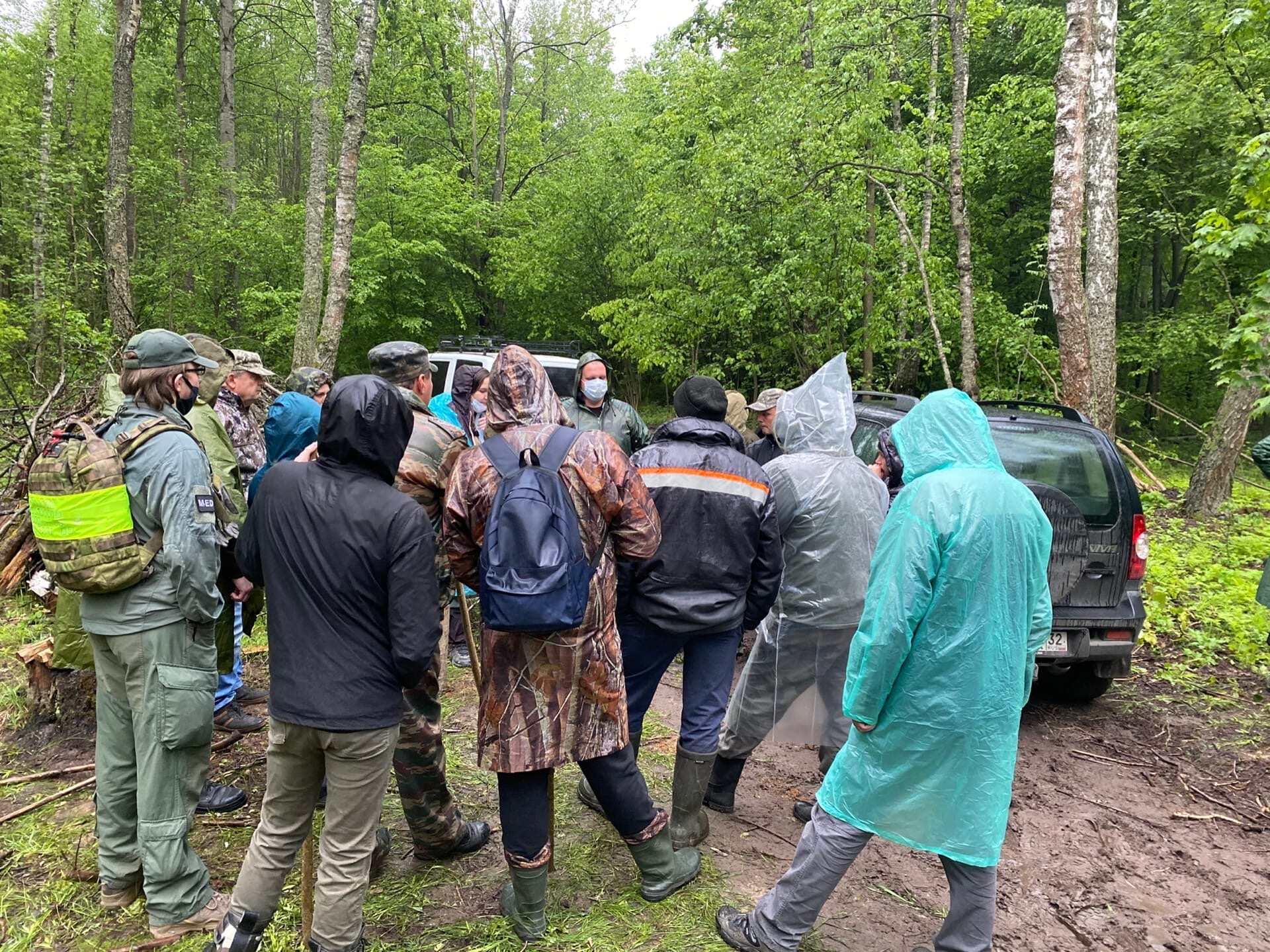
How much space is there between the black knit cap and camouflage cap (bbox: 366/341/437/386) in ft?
3.91

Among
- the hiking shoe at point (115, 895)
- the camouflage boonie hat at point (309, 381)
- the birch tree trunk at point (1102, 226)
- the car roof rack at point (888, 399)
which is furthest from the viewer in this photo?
the birch tree trunk at point (1102, 226)

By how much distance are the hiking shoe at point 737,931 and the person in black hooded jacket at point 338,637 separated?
4.20 feet

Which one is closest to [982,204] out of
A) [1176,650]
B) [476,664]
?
[1176,650]

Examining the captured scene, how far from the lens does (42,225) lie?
12.8 m

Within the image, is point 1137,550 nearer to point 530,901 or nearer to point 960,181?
point 530,901

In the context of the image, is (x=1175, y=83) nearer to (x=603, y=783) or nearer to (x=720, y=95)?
(x=720, y=95)

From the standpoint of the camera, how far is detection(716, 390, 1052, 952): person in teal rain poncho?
2412mm

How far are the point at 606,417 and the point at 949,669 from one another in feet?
13.2

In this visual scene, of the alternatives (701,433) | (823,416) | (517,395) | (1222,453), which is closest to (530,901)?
(517,395)

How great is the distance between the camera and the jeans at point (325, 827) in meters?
2.45

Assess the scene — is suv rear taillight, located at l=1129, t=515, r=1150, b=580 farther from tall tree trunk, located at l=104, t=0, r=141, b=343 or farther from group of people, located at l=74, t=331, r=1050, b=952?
tall tree trunk, located at l=104, t=0, r=141, b=343

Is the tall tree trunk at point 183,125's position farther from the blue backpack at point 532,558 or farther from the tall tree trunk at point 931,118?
the blue backpack at point 532,558

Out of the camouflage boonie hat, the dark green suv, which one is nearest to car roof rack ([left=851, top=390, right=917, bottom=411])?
the dark green suv

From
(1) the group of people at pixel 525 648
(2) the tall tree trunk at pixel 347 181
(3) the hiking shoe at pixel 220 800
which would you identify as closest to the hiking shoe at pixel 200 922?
(1) the group of people at pixel 525 648
